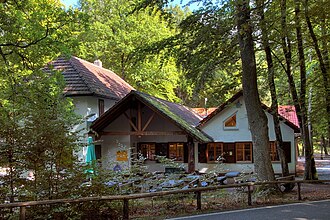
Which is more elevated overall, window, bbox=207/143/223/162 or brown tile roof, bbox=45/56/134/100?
brown tile roof, bbox=45/56/134/100

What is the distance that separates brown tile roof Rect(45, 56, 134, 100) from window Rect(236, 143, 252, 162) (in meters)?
9.28

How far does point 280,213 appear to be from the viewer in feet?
30.5

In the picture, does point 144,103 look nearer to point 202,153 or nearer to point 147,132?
point 147,132

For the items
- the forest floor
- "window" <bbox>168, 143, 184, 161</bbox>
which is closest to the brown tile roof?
"window" <bbox>168, 143, 184, 161</bbox>

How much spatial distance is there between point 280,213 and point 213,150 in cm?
1531

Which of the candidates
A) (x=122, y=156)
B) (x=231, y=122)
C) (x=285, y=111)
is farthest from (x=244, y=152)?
(x=122, y=156)

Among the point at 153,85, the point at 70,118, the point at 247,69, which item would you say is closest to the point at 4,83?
the point at 70,118

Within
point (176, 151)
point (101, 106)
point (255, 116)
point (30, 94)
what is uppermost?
point (101, 106)

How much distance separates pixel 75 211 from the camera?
26.8 ft

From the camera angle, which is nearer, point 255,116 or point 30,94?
point 30,94

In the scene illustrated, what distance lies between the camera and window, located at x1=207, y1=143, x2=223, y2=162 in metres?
24.5

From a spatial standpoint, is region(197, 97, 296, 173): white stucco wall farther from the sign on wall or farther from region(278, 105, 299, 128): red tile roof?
the sign on wall

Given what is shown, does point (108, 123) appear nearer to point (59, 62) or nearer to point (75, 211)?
point (59, 62)

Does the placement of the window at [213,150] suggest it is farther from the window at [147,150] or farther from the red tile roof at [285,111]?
the red tile roof at [285,111]
